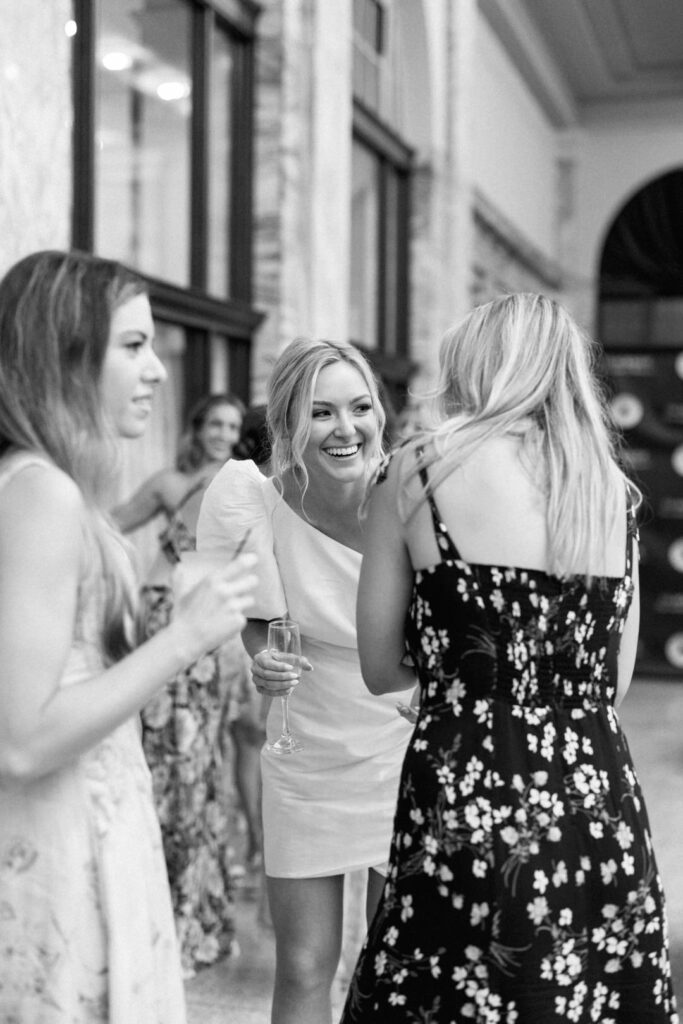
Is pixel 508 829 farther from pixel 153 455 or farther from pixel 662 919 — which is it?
pixel 153 455

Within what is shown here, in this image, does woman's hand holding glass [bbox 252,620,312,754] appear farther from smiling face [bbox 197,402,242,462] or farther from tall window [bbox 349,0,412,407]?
tall window [bbox 349,0,412,407]

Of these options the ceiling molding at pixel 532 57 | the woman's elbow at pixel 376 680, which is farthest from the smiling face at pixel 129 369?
the ceiling molding at pixel 532 57

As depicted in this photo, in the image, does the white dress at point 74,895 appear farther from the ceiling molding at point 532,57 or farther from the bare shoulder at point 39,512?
the ceiling molding at point 532,57

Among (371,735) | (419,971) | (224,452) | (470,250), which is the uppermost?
(470,250)

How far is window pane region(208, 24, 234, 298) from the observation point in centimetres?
707

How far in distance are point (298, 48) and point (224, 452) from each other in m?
3.10

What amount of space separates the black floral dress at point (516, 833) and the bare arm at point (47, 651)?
493mm

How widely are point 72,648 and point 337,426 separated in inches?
47.0

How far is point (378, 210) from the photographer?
33.5 ft

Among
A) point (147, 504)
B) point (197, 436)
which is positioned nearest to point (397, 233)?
point (197, 436)

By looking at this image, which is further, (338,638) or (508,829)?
(338,638)

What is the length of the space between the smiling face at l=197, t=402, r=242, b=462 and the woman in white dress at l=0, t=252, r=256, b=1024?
3.51m

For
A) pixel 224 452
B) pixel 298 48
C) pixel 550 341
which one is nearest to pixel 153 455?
pixel 224 452

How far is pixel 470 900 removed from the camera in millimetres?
1962
